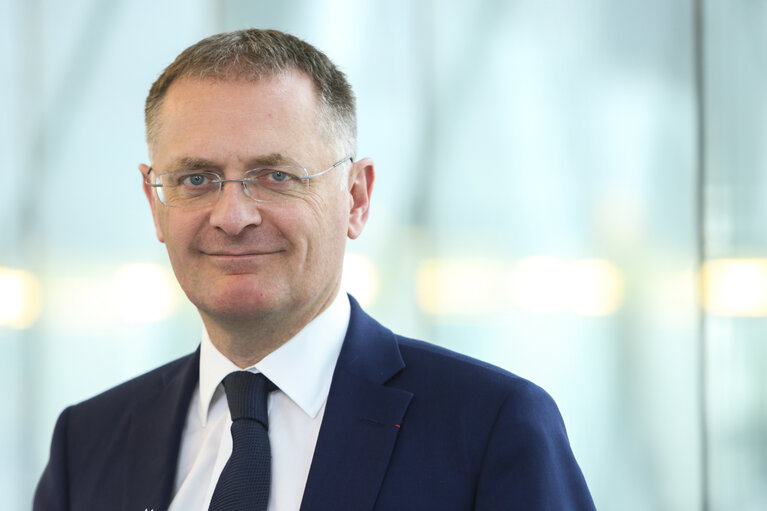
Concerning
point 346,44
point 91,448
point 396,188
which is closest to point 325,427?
point 91,448

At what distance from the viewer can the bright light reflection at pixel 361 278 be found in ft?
12.3

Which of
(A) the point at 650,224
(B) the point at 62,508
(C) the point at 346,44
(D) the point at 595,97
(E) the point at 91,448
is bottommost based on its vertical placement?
(B) the point at 62,508

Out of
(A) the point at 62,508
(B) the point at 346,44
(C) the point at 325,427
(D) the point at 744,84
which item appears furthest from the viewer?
(B) the point at 346,44

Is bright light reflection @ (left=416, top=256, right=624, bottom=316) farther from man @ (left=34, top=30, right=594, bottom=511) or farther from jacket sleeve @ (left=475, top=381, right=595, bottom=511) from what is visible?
jacket sleeve @ (left=475, top=381, right=595, bottom=511)

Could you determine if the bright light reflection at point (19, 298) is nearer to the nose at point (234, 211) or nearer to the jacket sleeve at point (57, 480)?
the jacket sleeve at point (57, 480)

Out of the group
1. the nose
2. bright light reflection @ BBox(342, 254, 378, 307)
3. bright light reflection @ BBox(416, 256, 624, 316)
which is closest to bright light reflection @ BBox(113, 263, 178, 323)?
bright light reflection @ BBox(342, 254, 378, 307)

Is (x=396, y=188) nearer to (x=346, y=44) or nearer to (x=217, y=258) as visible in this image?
(x=346, y=44)

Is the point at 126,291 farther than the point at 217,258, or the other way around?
the point at 126,291

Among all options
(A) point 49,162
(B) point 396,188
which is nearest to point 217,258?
(B) point 396,188

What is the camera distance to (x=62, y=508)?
5.19 feet

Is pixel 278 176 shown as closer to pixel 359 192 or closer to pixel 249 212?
pixel 249 212

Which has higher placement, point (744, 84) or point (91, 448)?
point (744, 84)

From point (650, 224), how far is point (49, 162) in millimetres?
2771

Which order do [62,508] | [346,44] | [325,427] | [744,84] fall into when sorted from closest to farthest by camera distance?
[325,427] < [62,508] < [744,84] < [346,44]
